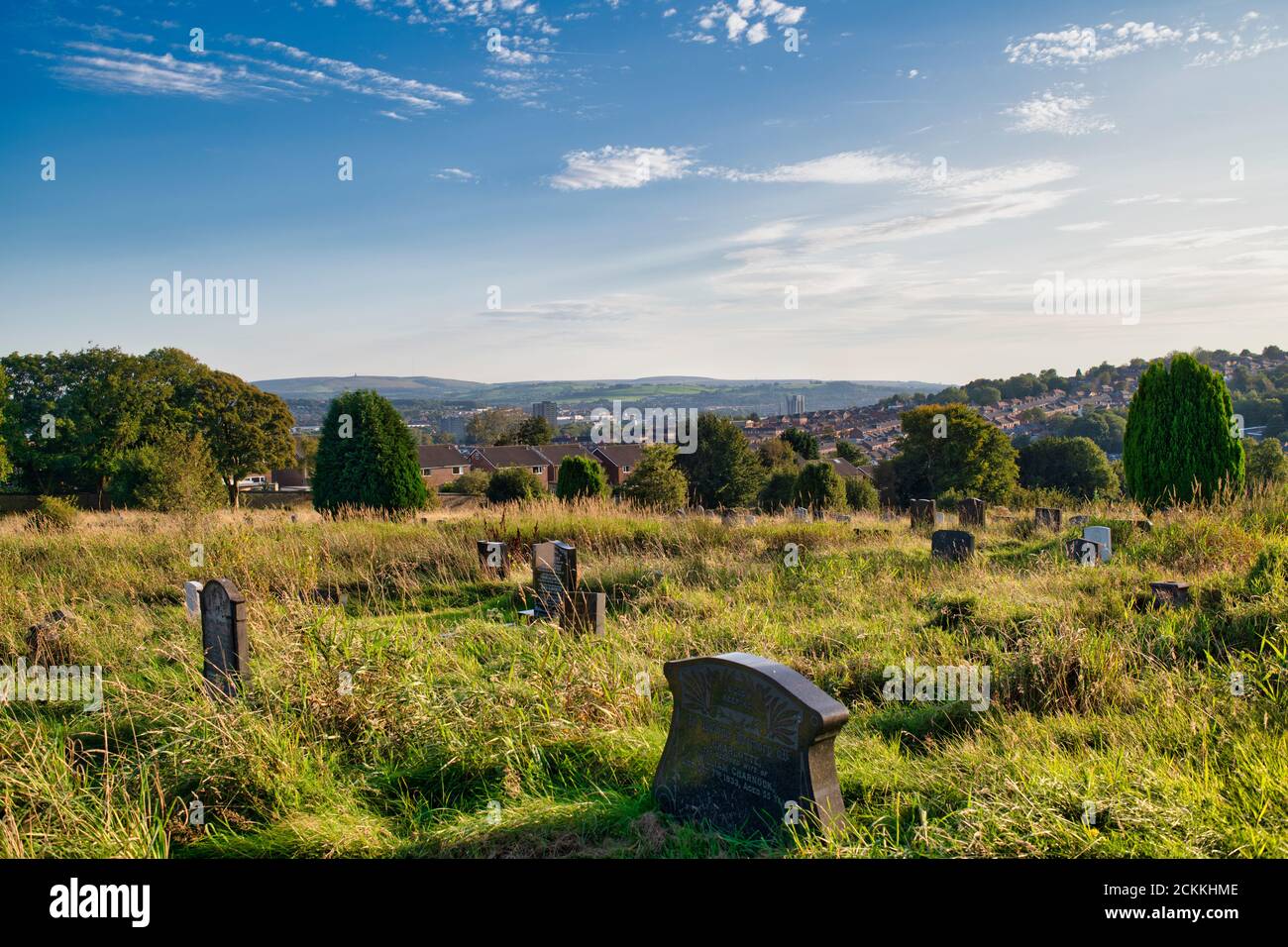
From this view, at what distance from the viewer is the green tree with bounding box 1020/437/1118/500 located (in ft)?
133

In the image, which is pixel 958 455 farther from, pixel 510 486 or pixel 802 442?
pixel 510 486

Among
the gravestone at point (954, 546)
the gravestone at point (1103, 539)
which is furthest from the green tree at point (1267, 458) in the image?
the gravestone at point (954, 546)

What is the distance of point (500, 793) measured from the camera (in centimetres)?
426

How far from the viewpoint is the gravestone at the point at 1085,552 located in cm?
1002

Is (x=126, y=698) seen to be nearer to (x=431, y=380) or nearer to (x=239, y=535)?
(x=239, y=535)

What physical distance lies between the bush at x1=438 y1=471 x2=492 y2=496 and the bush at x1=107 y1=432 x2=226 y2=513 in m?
15.3

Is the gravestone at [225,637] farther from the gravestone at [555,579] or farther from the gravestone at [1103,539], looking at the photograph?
the gravestone at [1103,539]

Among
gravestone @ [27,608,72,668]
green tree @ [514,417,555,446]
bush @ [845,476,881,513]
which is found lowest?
bush @ [845,476,881,513]

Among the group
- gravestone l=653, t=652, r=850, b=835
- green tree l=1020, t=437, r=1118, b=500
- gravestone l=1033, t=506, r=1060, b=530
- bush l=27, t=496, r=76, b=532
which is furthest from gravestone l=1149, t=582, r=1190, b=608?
green tree l=1020, t=437, r=1118, b=500

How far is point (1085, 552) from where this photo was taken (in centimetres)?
1009

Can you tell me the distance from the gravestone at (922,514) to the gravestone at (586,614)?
9.16m

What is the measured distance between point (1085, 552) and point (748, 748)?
7853 millimetres

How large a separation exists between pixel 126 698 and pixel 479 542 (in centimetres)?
659

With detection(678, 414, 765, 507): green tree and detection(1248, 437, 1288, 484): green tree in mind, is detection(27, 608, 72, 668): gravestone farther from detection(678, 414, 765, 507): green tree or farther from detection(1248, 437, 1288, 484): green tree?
detection(678, 414, 765, 507): green tree
